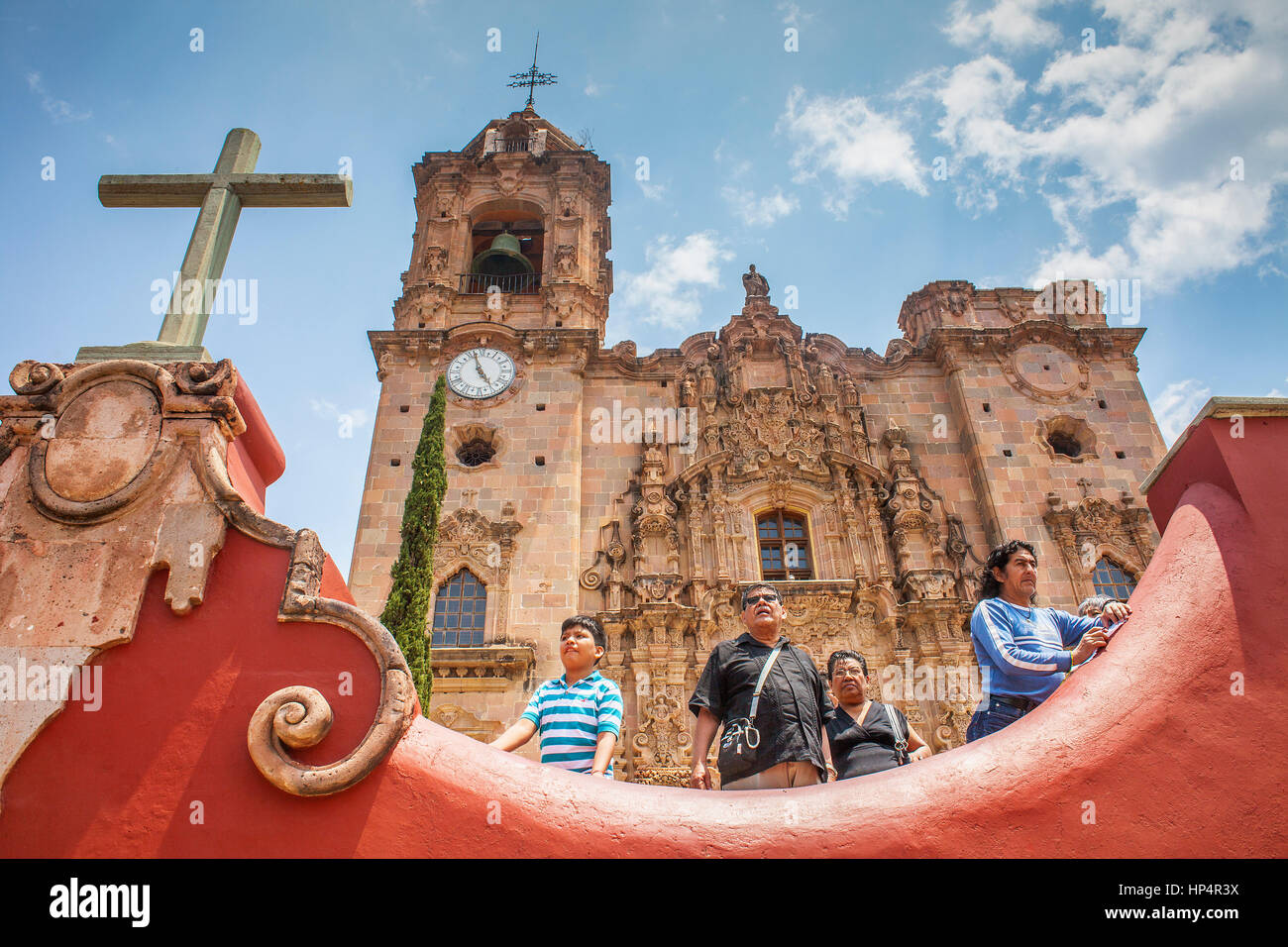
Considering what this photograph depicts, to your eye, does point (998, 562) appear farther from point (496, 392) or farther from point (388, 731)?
point (496, 392)

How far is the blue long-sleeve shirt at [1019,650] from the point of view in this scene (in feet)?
12.0

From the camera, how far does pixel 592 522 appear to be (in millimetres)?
15703

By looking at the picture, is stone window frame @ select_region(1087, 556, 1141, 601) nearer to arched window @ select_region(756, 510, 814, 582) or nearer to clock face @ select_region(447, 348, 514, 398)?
arched window @ select_region(756, 510, 814, 582)

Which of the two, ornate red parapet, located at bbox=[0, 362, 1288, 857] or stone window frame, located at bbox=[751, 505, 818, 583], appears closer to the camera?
ornate red parapet, located at bbox=[0, 362, 1288, 857]

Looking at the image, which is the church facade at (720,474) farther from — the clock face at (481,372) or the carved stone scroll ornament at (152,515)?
the carved stone scroll ornament at (152,515)

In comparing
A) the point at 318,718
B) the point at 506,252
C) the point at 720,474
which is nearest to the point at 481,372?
the point at 506,252

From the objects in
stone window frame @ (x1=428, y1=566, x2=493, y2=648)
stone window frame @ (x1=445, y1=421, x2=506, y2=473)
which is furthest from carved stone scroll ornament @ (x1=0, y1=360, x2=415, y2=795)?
stone window frame @ (x1=445, y1=421, x2=506, y2=473)

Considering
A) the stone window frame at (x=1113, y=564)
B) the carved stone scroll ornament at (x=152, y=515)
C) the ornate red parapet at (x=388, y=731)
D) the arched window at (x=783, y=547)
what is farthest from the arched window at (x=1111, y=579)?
the carved stone scroll ornament at (x=152, y=515)

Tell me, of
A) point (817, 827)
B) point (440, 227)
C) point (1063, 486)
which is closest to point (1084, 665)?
point (817, 827)

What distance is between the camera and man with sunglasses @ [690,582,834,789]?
3.80 m

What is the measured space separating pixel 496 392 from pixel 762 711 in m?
13.9

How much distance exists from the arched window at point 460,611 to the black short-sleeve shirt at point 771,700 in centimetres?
1014

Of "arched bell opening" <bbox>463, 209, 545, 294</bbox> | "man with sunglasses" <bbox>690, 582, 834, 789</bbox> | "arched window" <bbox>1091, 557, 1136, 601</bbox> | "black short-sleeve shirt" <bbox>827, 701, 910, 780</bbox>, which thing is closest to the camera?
"man with sunglasses" <bbox>690, 582, 834, 789</bbox>

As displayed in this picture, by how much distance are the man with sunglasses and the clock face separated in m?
13.3
